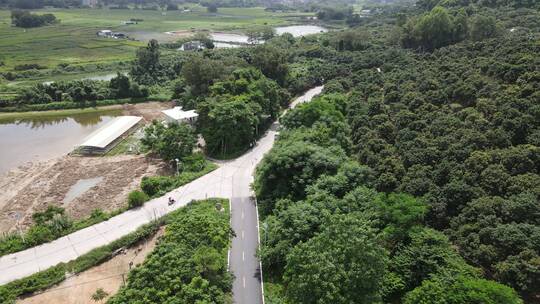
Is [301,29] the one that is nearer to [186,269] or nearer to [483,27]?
[483,27]

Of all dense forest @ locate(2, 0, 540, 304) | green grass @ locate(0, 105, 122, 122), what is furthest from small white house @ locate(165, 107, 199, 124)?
green grass @ locate(0, 105, 122, 122)

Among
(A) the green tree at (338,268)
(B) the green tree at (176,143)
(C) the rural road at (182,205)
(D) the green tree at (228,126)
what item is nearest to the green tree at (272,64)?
(D) the green tree at (228,126)

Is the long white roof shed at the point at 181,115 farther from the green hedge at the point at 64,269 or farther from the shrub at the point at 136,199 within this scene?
the green hedge at the point at 64,269

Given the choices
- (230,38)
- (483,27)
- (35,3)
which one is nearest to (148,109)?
(483,27)

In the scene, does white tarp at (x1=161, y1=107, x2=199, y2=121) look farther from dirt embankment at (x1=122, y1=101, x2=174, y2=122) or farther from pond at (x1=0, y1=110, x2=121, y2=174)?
pond at (x1=0, y1=110, x2=121, y2=174)

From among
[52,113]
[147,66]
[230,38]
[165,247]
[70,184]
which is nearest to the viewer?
[165,247]

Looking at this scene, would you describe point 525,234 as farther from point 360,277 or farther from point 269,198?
point 269,198

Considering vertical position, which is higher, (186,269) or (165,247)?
(165,247)
